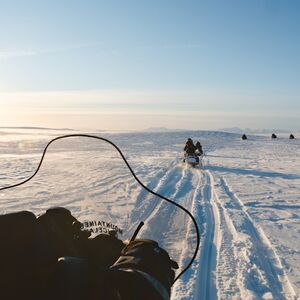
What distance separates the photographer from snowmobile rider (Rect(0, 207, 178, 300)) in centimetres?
154

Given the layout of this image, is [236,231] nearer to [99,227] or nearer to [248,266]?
[248,266]

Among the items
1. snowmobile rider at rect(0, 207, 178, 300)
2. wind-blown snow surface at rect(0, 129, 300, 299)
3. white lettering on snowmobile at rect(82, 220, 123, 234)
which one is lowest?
wind-blown snow surface at rect(0, 129, 300, 299)

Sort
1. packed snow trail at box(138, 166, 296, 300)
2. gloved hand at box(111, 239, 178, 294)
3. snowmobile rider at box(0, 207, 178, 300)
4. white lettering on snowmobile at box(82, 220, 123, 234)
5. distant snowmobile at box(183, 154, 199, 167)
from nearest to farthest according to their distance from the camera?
1. snowmobile rider at box(0, 207, 178, 300)
2. gloved hand at box(111, 239, 178, 294)
3. white lettering on snowmobile at box(82, 220, 123, 234)
4. packed snow trail at box(138, 166, 296, 300)
5. distant snowmobile at box(183, 154, 199, 167)

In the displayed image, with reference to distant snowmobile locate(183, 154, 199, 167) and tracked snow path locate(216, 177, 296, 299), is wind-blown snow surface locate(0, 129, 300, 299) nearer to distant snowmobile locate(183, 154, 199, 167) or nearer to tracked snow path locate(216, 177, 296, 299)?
tracked snow path locate(216, 177, 296, 299)

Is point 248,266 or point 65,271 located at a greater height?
point 65,271

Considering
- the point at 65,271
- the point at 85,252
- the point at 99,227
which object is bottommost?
the point at 85,252

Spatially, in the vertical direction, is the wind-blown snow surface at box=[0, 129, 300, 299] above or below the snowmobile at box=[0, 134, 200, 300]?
below

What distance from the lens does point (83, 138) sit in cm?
271

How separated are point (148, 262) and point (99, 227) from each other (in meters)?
0.85

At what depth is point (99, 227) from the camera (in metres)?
2.83

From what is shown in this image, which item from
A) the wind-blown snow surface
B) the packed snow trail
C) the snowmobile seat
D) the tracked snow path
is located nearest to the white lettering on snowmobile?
the wind-blown snow surface

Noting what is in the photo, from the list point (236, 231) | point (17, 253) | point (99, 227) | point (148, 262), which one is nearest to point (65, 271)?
point (17, 253)

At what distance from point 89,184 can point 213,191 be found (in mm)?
8322

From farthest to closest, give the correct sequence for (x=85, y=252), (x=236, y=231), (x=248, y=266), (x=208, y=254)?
(x=236, y=231)
(x=208, y=254)
(x=248, y=266)
(x=85, y=252)
